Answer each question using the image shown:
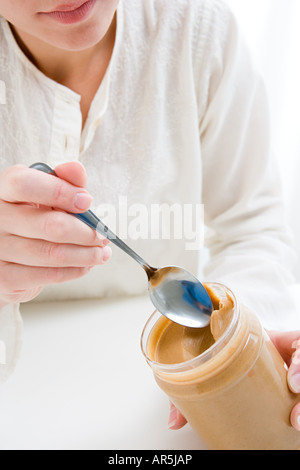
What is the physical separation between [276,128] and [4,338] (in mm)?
1288

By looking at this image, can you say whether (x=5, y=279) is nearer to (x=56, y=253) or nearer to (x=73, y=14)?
(x=56, y=253)

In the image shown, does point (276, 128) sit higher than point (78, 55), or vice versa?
point (78, 55)

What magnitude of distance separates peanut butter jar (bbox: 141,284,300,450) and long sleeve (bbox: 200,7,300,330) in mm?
324

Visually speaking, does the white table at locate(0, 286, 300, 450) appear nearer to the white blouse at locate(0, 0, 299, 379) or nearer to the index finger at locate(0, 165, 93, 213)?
the white blouse at locate(0, 0, 299, 379)

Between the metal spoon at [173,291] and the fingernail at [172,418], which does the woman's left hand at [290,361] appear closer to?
the fingernail at [172,418]

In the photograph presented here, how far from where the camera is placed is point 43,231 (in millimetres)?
606

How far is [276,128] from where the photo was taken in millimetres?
1807

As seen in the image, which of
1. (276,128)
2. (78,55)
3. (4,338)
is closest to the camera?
(4,338)

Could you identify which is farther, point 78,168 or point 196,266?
point 196,266

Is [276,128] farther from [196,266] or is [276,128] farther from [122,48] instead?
[122,48]

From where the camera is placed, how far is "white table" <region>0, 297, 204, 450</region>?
0.68 metres

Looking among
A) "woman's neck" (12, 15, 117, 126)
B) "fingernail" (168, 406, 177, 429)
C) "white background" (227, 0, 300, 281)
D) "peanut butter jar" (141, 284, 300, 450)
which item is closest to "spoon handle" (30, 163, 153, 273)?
"peanut butter jar" (141, 284, 300, 450)

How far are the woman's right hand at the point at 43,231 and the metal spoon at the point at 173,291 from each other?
0.02m
